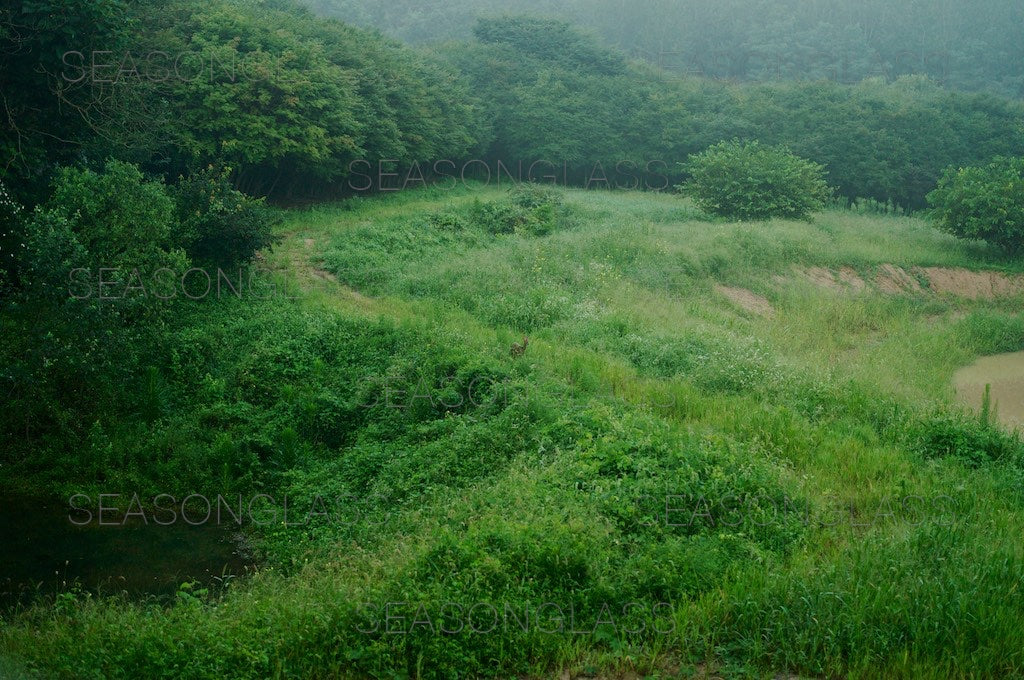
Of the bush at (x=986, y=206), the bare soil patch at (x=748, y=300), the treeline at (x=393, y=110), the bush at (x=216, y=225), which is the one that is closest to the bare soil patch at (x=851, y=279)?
the bare soil patch at (x=748, y=300)

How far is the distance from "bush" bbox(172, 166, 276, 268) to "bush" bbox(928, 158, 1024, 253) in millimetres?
20644

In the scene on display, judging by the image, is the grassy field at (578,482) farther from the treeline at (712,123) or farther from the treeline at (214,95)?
the treeline at (712,123)

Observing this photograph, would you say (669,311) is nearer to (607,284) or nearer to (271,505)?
(607,284)

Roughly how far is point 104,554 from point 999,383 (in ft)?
50.6

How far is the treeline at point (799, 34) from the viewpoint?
54219 mm

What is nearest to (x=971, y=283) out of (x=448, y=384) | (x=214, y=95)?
(x=448, y=384)

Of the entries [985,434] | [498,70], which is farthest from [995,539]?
[498,70]

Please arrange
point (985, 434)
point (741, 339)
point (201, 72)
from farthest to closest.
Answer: point (201, 72)
point (741, 339)
point (985, 434)

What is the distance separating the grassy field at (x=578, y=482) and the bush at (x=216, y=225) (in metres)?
1.23

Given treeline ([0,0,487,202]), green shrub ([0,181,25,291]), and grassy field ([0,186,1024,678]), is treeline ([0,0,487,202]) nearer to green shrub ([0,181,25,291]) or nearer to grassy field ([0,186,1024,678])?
green shrub ([0,181,25,291])

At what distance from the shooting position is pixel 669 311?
1617 cm

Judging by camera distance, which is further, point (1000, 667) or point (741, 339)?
point (741, 339)

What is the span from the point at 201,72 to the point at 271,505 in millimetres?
13827

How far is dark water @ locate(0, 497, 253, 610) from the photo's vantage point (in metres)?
8.35
